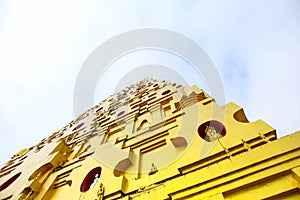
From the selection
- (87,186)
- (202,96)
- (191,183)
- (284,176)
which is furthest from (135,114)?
(284,176)

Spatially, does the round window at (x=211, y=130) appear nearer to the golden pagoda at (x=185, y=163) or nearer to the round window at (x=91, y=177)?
the golden pagoda at (x=185, y=163)

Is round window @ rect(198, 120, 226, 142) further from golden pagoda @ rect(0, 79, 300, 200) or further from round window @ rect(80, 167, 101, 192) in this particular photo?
round window @ rect(80, 167, 101, 192)

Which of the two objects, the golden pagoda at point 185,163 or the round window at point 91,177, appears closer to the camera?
the golden pagoda at point 185,163

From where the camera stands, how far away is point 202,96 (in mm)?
5426

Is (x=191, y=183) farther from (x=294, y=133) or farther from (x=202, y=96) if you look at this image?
(x=202, y=96)

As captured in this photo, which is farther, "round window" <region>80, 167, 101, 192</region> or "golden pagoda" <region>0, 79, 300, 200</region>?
"round window" <region>80, 167, 101, 192</region>

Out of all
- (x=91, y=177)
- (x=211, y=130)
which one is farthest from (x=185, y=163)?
(x=91, y=177)

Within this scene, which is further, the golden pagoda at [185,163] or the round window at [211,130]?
the round window at [211,130]

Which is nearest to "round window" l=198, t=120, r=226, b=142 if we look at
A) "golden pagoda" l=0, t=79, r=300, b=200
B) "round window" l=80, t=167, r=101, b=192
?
"golden pagoda" l=0, t=79, r=300, b=200

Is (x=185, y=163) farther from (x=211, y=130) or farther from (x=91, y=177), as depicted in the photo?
(x=91, y=177)

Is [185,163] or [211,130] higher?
[211,130]

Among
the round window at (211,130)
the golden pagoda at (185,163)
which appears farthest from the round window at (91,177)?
the round window at (211,130)

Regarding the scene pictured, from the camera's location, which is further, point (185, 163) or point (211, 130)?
point (211, 130)

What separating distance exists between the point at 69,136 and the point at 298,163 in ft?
30.1
